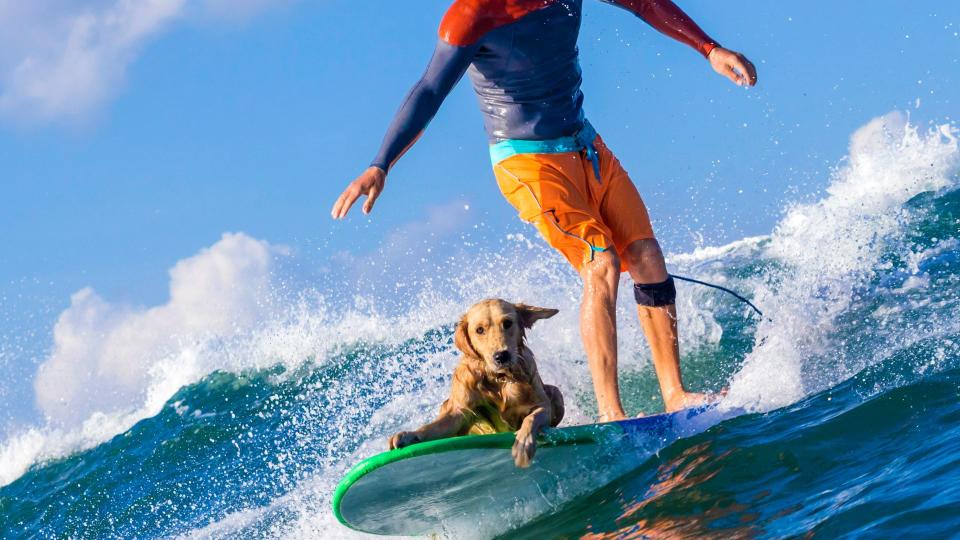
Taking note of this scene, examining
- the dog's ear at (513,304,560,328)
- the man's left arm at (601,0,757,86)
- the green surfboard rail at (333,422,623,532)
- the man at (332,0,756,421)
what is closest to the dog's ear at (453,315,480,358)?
the dog's ear at (513,304,560,328)

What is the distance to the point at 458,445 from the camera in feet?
14.2

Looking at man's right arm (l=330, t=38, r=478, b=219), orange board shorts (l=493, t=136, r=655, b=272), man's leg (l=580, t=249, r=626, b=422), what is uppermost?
man's right arm (l=330, t=38, r=478, b=219)

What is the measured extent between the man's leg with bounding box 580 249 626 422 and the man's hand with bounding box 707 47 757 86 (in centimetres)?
136

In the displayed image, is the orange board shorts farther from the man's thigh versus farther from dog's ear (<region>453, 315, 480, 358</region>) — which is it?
dog's ear (<region>453, 315, 480, 358</region>)

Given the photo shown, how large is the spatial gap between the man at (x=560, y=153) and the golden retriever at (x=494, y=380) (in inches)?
26.5

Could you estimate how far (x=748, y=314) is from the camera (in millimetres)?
9445

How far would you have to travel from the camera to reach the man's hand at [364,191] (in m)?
4.60

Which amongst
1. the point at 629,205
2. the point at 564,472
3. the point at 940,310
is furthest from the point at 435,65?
the point at 940,310

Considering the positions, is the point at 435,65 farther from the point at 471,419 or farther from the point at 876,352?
the point at 876,352

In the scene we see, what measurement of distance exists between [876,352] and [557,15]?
2.96 meters

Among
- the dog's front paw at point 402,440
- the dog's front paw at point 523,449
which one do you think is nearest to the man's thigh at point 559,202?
the dog's front paw at point 523,449

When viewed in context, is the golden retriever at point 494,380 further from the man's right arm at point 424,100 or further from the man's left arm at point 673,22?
the man's left arm at point 673,22

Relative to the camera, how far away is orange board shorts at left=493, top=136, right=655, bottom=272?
5.36 metres

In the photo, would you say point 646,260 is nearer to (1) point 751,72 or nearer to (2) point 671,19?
(1) point 751,72
